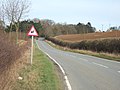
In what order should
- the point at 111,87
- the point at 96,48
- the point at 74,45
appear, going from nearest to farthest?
the point at 111,87 < the point at 96,48 < the point at 74,45

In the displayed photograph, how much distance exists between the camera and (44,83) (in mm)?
11453

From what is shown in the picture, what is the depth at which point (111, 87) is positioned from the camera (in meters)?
11.2

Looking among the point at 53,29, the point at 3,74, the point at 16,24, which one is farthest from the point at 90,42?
the point at 53,29

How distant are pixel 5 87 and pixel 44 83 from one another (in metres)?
3.80

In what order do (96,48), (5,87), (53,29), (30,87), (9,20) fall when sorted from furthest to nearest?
(53,29) → (96,48) → (9,20) → (30,87) → (5,87)

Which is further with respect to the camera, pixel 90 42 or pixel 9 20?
pixel 90 42

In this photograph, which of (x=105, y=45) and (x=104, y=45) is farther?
(x=104, y=45)

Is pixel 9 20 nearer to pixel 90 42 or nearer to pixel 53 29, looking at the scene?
pixel 90 42

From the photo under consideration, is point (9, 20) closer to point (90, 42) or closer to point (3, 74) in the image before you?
point (3, 74)

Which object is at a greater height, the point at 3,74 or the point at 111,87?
the point at 3,74

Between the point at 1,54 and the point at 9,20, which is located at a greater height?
the point at 9,20

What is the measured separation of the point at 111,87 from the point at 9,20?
62.5 ft

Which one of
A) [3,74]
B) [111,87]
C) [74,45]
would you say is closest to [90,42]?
[74,45]

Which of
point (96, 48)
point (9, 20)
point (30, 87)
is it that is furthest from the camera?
point (96, 48)
